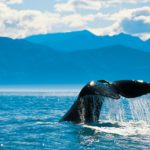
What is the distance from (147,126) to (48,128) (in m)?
4.64

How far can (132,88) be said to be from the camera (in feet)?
50.5

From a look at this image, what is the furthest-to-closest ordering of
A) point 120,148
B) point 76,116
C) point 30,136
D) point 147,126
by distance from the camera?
point 147,126
point 76,116
point 30,136
point 120,148

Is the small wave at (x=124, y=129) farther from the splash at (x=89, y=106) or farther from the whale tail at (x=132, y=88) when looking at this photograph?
the whale tail at (x=132, y=88)

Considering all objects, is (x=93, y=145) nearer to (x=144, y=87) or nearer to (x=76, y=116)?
(x=144, y=87)

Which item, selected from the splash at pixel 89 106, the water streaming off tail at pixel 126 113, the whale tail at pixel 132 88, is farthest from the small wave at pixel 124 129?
the whale tail at pixel 132 88

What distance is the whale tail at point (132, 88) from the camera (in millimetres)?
15219

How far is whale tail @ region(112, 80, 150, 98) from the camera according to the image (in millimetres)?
15219

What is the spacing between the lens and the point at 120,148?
14.8m

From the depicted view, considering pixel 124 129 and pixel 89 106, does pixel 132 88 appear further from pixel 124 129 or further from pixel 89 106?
pixel 124 129

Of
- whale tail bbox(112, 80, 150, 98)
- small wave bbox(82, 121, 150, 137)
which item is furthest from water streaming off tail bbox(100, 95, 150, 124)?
small wave bbox(82, 121, 150, 137)

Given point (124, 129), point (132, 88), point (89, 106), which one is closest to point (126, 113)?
point (124, 129)

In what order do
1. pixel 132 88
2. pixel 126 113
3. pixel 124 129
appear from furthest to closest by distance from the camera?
pixel 126 113
pixel 124 129
pixel 132 88

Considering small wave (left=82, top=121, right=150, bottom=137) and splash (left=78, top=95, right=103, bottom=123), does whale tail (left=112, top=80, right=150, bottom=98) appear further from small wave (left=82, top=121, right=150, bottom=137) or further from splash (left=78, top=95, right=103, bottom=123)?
small wave (left=82, top=121, right=150, bottom=137)

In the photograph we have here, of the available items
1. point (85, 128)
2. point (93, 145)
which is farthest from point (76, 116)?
point (93, 145)
